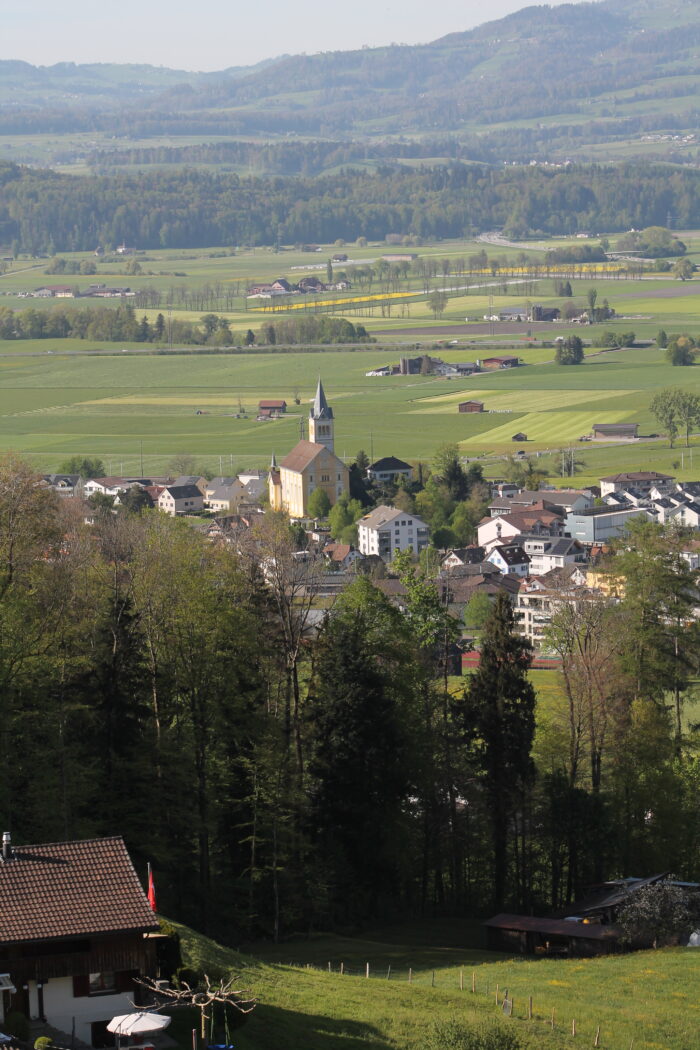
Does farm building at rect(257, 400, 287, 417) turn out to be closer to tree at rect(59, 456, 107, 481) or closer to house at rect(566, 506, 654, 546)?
tree at rect(59, 456, 107, 481)

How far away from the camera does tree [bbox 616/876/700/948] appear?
2809 cm

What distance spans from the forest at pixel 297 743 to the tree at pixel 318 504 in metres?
48.0

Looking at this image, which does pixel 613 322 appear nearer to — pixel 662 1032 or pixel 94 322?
pixel 94 322

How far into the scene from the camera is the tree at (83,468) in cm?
9369

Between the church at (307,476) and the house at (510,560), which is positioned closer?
the house at (510,560)

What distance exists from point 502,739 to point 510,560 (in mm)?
43011

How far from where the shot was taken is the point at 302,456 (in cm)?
8612

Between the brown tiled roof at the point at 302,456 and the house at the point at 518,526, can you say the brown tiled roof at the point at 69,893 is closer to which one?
the house at the point at 518,526

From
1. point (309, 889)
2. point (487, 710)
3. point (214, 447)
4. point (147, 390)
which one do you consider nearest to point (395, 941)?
point (309, 889)

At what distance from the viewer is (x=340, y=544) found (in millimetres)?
76375

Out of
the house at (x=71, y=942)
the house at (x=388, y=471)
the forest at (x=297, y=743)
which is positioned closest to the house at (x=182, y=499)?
the house at (x=388, y=471)

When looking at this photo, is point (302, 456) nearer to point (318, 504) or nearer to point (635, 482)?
point (318, 504)

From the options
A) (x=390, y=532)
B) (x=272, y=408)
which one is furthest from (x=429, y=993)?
(x=272, y=408)

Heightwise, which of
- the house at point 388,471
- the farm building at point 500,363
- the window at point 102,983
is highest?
the farm building at point 500,363
